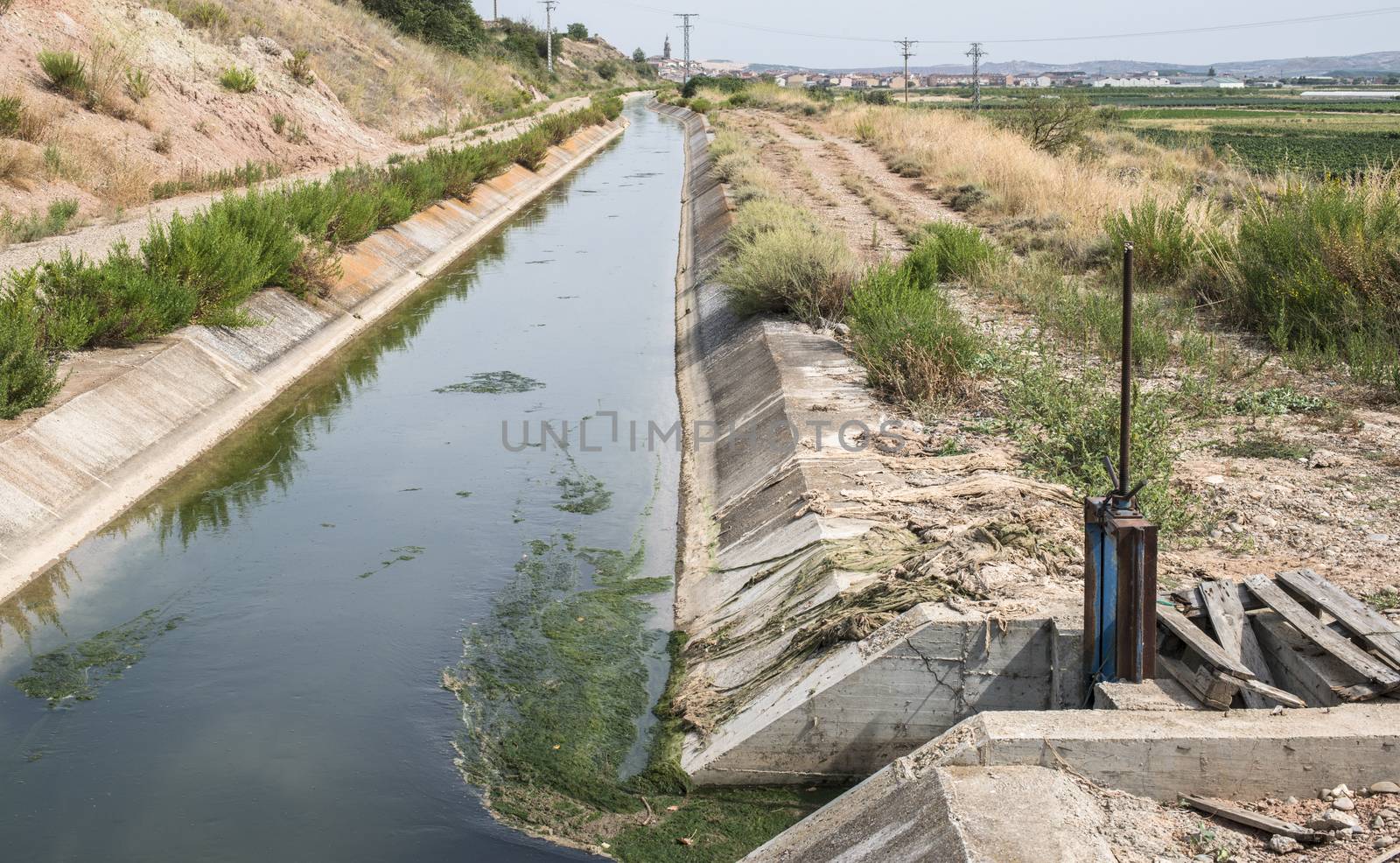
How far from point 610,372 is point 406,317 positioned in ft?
14.4

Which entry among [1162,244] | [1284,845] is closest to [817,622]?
[1284,845]

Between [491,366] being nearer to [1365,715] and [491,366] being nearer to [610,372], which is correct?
[610,372]

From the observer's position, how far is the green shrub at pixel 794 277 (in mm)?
13531

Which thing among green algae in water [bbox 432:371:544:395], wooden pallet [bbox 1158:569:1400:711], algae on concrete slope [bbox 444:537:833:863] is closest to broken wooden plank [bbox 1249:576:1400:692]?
wooden pallet [bbox 1158:569:1400:711]

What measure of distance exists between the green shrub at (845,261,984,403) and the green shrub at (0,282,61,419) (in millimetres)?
6602

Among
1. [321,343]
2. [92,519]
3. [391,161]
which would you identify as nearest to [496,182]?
[391,161]

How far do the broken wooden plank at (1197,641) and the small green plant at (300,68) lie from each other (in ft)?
99.9

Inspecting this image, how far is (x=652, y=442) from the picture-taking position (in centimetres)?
1202

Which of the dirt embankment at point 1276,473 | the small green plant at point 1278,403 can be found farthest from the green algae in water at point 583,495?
the small green plant at point 1278,403

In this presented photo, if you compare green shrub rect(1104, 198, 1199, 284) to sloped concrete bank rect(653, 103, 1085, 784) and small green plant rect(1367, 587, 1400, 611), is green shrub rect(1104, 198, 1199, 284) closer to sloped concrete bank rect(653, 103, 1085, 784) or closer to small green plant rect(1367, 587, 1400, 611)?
sloped concrete bank rect(653, 103, 1085, 784)

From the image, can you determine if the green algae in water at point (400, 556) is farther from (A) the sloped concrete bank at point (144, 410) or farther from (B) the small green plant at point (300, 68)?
(B) the small green plant at point (300, 68)

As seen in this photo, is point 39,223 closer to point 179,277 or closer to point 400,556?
point 179,277

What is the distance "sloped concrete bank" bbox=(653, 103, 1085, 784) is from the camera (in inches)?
232

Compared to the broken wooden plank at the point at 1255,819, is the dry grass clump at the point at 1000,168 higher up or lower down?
higher up
